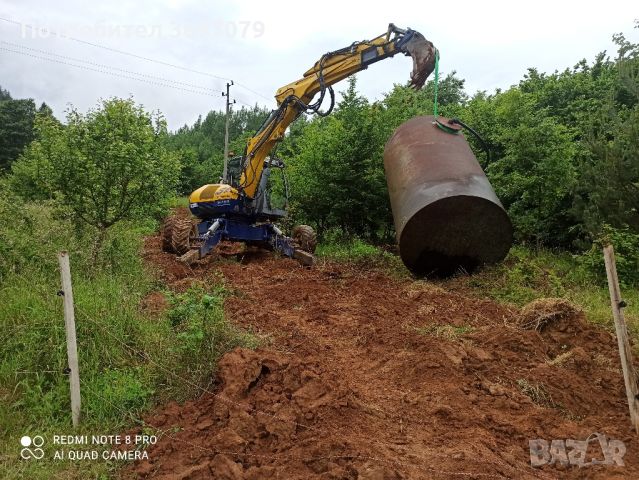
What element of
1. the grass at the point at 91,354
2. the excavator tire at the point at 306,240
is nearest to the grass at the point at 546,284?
the excavator tire at the point at 306,240

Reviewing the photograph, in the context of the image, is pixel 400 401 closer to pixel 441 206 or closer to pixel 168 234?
pixel 441 206

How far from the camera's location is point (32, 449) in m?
3.20

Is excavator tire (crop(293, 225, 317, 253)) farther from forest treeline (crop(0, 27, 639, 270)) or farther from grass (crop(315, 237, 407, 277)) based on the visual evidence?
forest treeline (crop(0, 27, 639, 270))

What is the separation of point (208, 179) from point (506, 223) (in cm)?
3642

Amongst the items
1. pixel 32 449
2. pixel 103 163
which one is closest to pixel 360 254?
pixel 103 163

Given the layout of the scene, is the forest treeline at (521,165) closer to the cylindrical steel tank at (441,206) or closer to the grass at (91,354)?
the cylindrical steel tank at (441,206)

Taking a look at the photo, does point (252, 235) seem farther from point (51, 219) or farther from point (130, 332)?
point (130, 332)

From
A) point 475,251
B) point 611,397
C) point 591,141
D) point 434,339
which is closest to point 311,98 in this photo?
point 475,251

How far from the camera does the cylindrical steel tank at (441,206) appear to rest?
270 inches

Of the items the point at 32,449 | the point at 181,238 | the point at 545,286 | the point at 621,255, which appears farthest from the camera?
the point at 181,238

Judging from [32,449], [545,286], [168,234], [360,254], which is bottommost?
[32,449]

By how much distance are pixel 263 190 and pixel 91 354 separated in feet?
21.9

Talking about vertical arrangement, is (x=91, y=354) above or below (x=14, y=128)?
below

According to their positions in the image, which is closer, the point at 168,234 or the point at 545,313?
the point at 545,313
